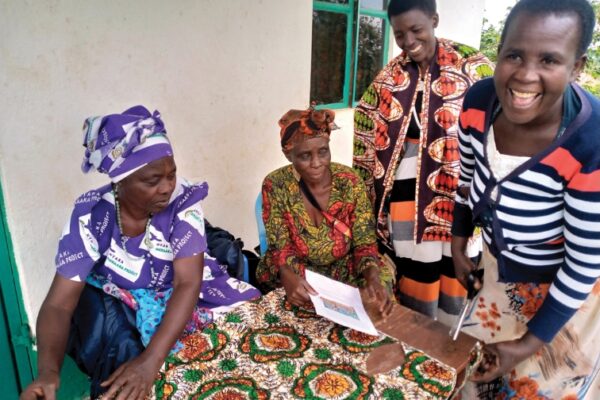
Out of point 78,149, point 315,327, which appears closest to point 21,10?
point 78,149

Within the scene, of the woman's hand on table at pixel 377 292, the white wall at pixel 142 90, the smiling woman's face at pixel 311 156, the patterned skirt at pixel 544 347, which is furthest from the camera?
the smiling woman's face at pixel 311 156

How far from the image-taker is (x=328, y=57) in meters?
4.06

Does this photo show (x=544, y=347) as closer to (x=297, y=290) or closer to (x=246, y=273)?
(x=297, y=290)

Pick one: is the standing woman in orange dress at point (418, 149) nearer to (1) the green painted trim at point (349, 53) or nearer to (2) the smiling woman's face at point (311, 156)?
(2) the smiling woman's face at point (311, 156)

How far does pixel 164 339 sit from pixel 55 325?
39 centimetres

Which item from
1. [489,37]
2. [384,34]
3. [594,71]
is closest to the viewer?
[384,34]

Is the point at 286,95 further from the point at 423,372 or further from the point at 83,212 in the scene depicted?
the point at 423,372

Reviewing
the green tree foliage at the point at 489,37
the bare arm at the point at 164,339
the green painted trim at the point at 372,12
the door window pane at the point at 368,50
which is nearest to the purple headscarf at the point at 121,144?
the bare arm at the point at 164,339

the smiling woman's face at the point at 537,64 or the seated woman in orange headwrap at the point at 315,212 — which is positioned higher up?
the smiling woman's face at the point at 537,64

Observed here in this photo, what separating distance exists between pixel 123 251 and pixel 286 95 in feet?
6.89

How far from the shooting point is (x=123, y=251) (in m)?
1.68

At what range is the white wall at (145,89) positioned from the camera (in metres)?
1.88

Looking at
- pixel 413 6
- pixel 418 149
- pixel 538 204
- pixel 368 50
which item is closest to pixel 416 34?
pixel 413 6

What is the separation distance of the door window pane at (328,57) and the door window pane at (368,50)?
28cm
